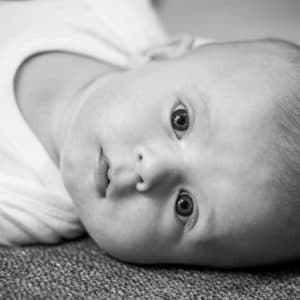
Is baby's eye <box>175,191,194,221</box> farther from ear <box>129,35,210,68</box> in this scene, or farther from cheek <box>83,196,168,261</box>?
ear <box>129,35,210,68</box>

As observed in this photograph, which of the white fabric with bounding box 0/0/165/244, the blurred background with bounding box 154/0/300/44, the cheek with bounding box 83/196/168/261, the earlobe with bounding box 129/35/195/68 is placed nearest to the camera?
the cheek with bounding box 83/196/168/261

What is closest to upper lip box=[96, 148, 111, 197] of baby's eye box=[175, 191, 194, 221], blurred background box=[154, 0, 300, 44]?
baby's eye box=[175, 191, 194, 221]

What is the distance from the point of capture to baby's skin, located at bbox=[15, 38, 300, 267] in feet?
2.71

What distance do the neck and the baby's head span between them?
0.41ft

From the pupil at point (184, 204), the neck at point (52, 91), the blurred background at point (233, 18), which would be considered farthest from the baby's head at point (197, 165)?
the blurred background at point (233, 18)

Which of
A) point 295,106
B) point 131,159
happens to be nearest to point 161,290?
point 131,159

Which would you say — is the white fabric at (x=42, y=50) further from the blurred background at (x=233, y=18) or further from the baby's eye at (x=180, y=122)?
the blurred background at (x=233, y=18)

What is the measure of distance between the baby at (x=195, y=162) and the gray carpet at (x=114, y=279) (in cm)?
2

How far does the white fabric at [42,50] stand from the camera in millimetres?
950

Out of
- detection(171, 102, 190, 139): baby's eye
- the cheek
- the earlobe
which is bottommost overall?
the cheek

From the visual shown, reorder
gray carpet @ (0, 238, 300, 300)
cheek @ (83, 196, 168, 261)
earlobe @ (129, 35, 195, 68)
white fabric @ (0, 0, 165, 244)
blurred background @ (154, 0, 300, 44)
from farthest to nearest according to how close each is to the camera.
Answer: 1. blurred background @ (154, 0, 300, 44)
2. earlobe @ (129, 35, 195, 68)
3. white fabric @ (0, 0, 165, 244)
4. cheek @ (83, 196, 168, 261)
5. gray carpet @ (0, 238, 300, 300)

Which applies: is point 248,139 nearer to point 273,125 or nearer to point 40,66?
point 273,125

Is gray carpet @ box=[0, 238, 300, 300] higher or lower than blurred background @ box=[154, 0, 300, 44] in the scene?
lower

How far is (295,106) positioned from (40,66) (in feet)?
1.64
